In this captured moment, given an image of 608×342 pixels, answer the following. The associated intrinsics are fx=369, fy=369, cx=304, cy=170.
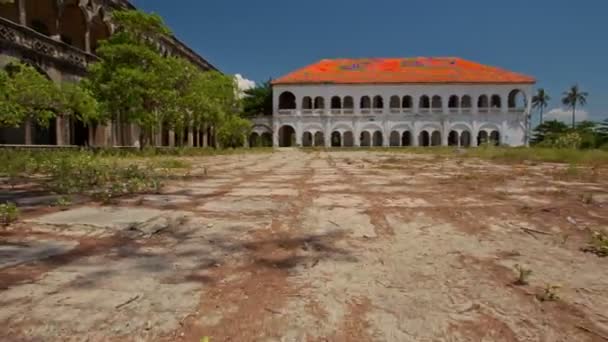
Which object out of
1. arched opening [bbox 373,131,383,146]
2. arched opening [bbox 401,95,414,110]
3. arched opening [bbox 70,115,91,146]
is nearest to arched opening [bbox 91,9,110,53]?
arched opening [bbox 70,115,91,146]

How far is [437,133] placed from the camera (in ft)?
135

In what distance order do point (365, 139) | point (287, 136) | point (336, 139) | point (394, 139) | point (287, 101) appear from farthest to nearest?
point (287, 136)
point (287, 101)
point (336, 139)
point (365, 139)
point (394, 139)

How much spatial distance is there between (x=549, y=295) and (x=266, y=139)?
41.1m

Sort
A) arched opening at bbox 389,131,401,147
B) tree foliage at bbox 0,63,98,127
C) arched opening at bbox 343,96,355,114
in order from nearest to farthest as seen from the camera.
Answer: tree foliage at bbox 0,63,98,127
arched opening at bbox 389,131,401,147
arched opening at bbox 343,96,355,114

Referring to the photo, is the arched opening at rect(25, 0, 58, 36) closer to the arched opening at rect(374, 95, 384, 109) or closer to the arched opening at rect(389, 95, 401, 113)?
the arched opening at rect(374, 95, 384, 109)

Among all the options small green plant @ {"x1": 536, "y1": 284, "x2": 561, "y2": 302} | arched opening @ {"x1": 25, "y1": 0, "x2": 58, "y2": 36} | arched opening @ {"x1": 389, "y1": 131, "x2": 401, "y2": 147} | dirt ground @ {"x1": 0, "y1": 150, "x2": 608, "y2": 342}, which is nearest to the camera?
dirt ground @ {"x1": 0, "y1": 150, "x2": 608, "y2": 342}

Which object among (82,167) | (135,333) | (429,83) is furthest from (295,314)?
(429,83)

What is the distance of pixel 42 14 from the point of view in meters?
19.5

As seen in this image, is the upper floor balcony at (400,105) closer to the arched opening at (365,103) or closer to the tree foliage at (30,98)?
the arched opening at (365,103)

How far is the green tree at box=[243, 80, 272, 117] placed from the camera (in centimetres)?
4491

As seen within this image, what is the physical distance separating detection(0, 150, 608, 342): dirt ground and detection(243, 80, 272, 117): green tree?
42.4 m

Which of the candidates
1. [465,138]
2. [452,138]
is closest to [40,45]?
[452,138]

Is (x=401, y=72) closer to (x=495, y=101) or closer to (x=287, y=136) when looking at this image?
(x=495, y=101)

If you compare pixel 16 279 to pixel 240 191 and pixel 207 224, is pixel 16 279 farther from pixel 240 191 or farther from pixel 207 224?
pixel 240 191
